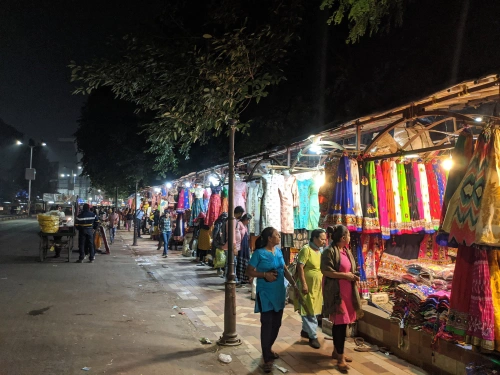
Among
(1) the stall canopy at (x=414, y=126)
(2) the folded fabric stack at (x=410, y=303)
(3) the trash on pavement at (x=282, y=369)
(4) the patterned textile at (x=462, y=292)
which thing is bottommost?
(3) the trash on pavement at (x=282, y=369)

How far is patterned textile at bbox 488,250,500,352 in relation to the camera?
395 centimetres

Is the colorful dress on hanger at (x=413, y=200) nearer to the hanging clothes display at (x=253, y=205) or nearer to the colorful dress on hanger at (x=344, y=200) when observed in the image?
the colorful dress on hanger at (x=344, y=200)

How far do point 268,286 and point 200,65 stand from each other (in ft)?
18.5

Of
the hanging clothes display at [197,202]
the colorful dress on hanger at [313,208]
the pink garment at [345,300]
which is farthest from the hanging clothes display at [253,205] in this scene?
the hanging clothes display at [197,202]

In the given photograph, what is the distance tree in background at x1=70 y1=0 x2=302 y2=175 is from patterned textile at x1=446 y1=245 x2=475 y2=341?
6.16 m

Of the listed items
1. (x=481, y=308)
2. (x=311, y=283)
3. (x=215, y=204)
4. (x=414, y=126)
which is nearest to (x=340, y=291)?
(x=311, y=283)

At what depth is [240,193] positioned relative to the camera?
10.7 m

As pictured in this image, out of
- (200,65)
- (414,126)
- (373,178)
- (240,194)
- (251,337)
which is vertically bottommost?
(251,337)

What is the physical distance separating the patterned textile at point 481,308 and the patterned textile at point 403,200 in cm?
235

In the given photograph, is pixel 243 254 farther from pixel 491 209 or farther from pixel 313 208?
pixel 491 209

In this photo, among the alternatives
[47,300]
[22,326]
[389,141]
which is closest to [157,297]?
[47,300]

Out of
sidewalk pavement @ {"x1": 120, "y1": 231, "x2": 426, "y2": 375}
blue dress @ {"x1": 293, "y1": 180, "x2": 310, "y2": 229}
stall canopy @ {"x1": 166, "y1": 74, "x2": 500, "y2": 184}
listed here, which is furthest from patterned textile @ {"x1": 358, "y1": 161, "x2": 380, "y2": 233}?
blue dress @ {"x1": 293, "y1": 180, "x2": 310, "y2": 229}

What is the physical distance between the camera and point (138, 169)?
87.4 feet

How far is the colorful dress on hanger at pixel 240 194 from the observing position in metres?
10.7
